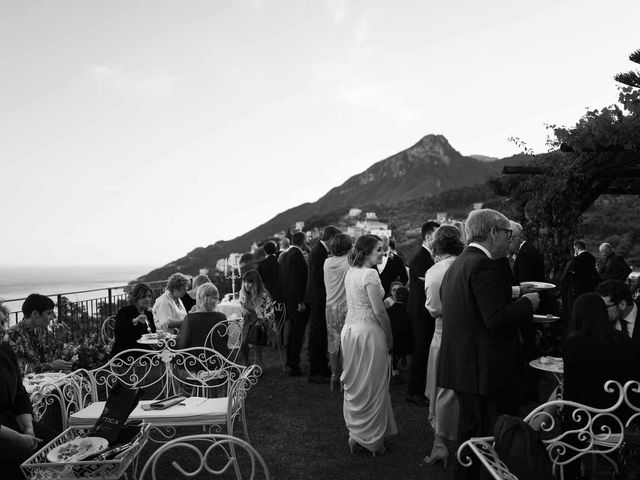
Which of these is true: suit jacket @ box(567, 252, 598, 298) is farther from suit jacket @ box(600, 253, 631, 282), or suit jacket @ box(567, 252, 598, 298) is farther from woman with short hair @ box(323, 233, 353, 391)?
suit jacket @ box(600, 253, 631, 282)

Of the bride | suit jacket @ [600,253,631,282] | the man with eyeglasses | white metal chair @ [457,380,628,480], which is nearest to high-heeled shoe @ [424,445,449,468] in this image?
the bride

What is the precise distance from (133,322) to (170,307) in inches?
28.5

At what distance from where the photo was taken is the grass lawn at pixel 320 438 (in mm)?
3934

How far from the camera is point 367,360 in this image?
4250 millimetres

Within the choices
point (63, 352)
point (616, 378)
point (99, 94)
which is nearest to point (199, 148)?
point (99, 94)

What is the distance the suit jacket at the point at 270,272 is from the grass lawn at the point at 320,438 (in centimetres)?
211

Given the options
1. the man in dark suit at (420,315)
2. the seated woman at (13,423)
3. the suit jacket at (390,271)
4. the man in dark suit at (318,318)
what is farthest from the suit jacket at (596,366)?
the suit jacket at (390,271)

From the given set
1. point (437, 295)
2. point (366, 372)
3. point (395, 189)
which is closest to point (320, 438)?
point (366, 372)

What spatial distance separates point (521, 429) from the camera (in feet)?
6.44

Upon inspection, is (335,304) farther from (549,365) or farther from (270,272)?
(549,365)

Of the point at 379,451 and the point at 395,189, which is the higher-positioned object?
the point at 395,189

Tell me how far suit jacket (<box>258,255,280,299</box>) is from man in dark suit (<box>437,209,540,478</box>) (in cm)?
560

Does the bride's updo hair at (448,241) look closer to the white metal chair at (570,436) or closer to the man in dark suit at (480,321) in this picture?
the man in dark suit at (480,321)

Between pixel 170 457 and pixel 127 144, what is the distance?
19.8 metres
